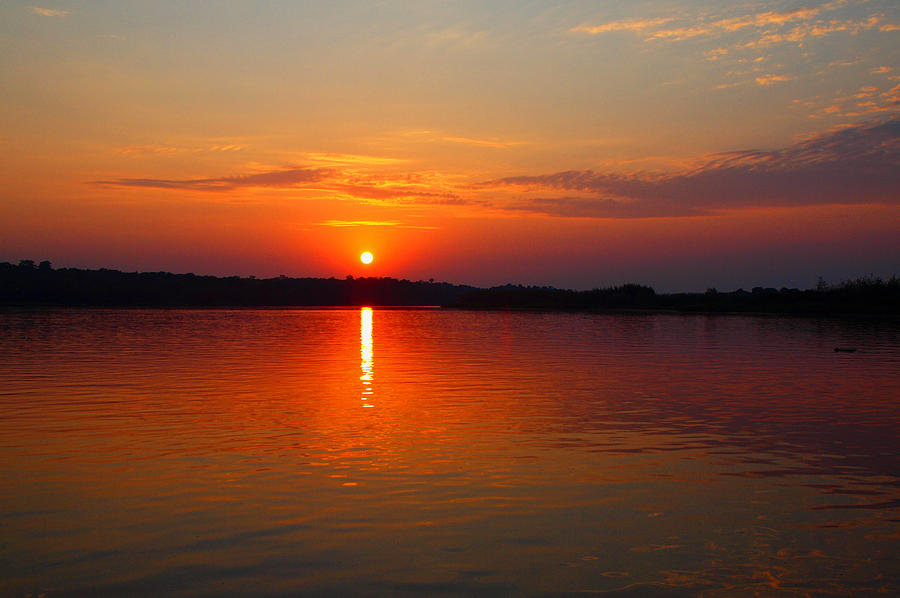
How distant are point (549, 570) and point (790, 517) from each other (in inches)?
146

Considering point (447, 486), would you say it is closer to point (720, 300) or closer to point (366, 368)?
point (366, 368)

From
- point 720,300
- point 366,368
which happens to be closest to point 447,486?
point 366,368

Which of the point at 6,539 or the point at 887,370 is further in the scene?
the point at 887,370

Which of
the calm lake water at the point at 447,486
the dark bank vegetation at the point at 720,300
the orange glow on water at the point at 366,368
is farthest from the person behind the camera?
the dark bank vegetation at the point at 720,300

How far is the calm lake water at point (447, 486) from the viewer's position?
25.3ft

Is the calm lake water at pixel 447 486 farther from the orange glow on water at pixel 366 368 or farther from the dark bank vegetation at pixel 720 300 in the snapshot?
the dark bank vegetation at pixel 720 300

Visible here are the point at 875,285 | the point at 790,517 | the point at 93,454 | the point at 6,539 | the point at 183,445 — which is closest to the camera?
the point at 6,539

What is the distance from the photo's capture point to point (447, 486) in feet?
36.2

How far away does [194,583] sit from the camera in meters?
7.34

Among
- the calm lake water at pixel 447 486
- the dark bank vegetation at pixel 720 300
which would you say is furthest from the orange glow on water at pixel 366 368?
the dark bank vegetation at pixel 720 300

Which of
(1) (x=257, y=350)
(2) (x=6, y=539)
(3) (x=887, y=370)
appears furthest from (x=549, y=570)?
(1) (x=257, y=350)

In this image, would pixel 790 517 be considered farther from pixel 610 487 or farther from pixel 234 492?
pixel 234 492

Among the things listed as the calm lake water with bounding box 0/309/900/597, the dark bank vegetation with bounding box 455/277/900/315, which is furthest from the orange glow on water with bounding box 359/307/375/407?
the dark bank vegetation with bounding box 455/277/900/315

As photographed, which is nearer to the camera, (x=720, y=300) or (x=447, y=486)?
(x=447, y=486)
